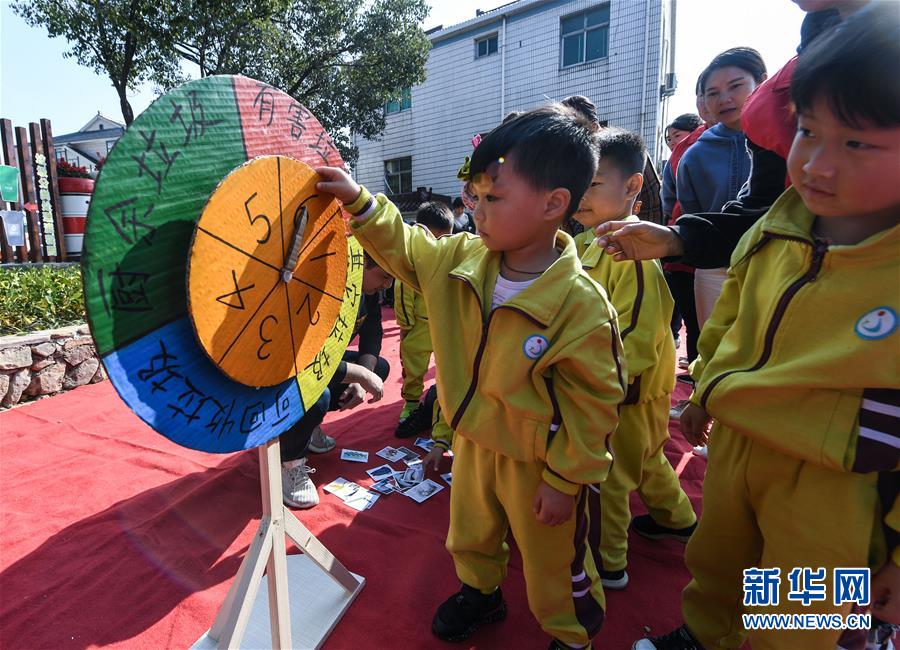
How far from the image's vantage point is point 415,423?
3.34m

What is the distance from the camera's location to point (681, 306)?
371 cm

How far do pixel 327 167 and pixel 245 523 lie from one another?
71.2 inches

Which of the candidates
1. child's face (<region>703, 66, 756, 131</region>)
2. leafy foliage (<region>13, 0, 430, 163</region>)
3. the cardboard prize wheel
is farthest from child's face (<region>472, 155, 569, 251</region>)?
leafy foliage (<region>13, 0, 430, 163</region>)

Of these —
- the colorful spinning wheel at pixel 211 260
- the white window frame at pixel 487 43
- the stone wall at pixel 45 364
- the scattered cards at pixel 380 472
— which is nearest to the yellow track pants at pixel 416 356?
the scattered cards at pixel 380 472

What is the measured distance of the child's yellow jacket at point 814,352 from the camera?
977 mm

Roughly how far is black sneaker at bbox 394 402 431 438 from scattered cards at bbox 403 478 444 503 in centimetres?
68

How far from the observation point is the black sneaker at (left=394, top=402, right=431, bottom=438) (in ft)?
10.8

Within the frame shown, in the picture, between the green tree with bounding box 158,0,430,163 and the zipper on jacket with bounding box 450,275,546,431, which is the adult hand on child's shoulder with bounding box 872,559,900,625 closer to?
the zipper on jacket with bounding box 450,275,546,431

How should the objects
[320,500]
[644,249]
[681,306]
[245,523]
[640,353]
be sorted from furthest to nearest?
1. [681,306]
2. [320,500]
3. [245,523]
4. [640,353]
5. [644,249]

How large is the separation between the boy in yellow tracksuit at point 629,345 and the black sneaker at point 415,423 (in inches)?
64.2

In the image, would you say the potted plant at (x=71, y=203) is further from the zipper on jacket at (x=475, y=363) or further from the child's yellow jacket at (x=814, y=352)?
the child's yellow jacket at (x=814, y=352)

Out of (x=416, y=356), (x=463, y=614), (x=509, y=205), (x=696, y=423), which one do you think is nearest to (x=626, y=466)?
(x=696, y=423)

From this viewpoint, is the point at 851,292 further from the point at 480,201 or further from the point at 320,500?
the point at 320,500

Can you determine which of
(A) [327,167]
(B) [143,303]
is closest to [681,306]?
(A) [327,167]
